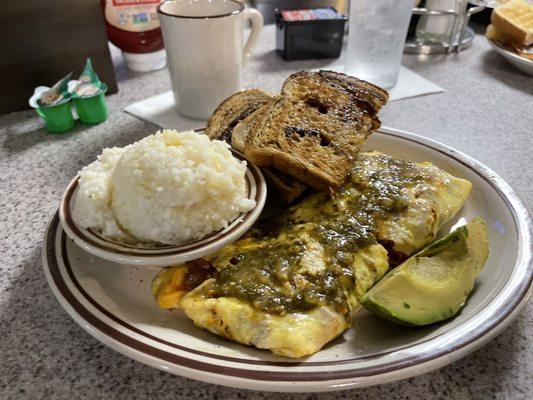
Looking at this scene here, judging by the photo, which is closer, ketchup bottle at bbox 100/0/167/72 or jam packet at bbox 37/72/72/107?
jam packet at bbox 37/72/72/107

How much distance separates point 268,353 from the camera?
0.64m

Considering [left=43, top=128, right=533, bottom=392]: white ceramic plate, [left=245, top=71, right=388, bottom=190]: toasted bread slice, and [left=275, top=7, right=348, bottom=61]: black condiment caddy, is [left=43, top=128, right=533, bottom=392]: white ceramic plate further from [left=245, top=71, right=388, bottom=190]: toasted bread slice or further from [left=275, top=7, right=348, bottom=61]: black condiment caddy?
[left=275, top=7, right=348, bottom=61]: black condiment caddy

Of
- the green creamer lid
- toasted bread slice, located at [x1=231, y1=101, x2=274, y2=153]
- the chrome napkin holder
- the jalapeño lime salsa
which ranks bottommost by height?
the chrome napkin holder

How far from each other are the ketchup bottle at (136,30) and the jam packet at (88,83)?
0.99 feet

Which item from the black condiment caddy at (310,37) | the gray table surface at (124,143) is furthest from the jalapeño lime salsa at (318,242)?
the black condiment caddy at (310,37)

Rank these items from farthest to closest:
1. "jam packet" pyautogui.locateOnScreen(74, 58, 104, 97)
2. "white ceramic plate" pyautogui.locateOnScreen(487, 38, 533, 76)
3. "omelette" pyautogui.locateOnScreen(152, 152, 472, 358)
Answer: "white ceramic plate" pyautogui.locateOnScreen(487, 38, 533, 76)
"jam packet" pyautogui.locateOnScreen(74, 58, 104, 97)
"omelette" pyautogui.locateOnScreen(152, 152, 472, 358)

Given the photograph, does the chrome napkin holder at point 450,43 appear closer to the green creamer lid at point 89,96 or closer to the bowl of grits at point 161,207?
the green creamer lid at point 89,96

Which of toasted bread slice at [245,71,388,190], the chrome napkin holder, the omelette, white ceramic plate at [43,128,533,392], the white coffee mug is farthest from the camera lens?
the chrome napkin holder

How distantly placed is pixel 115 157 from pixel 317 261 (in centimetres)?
43

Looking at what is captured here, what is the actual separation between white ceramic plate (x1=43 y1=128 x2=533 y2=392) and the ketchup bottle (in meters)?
1.03

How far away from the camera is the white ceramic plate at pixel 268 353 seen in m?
0.57

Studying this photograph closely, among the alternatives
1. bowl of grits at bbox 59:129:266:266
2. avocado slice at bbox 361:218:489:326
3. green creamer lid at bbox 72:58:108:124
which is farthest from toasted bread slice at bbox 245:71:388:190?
green creamer lid at bbox 72:58:108:124

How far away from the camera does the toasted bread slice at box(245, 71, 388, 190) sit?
0.94 metres

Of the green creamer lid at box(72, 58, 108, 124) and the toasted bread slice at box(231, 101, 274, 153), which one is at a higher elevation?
the toasted bread slice at box(231, 101, 274, 153)
